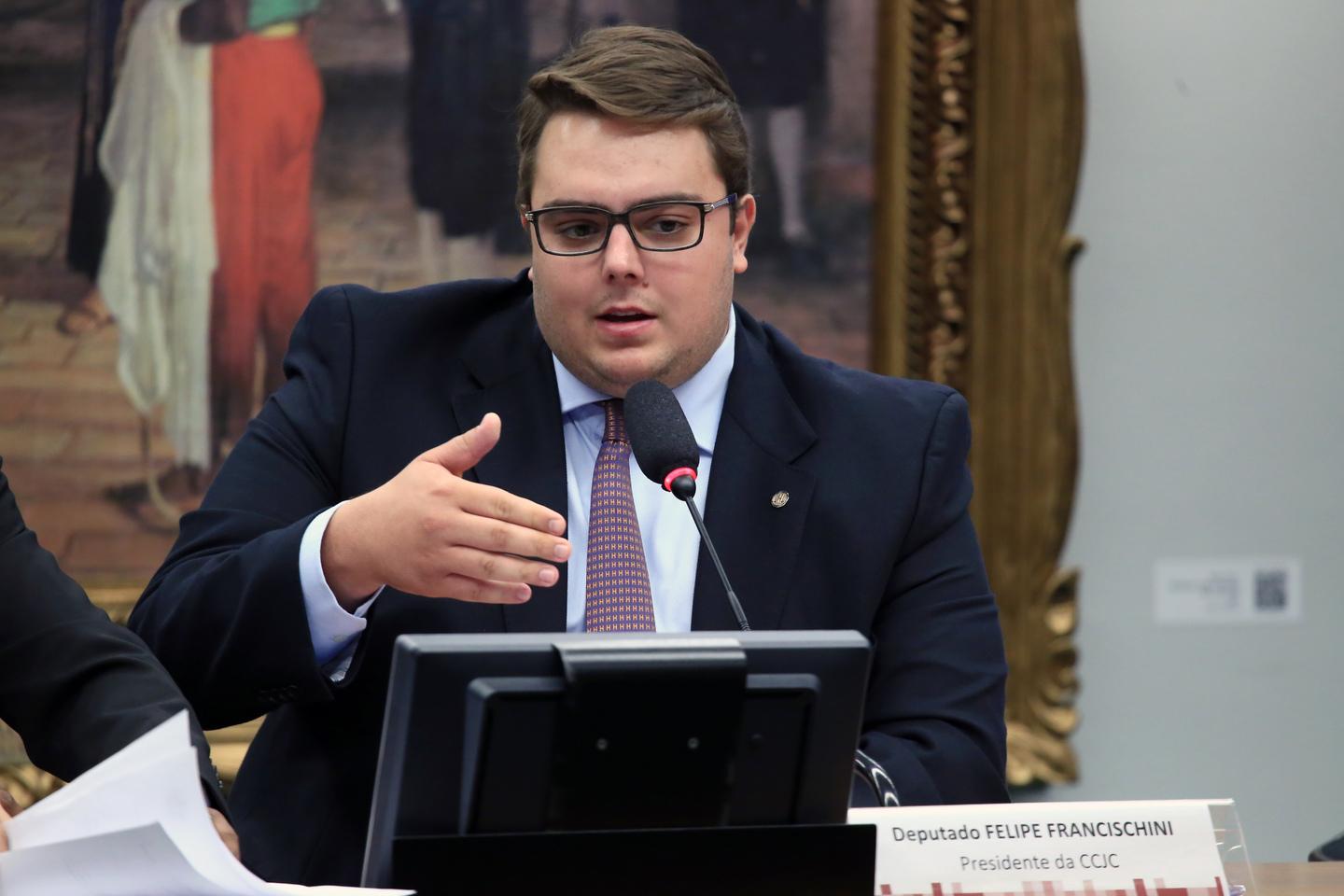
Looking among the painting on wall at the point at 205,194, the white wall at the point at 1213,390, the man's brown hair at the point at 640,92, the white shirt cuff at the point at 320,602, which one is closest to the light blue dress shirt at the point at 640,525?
the white shirt cuff at the point at 320,602

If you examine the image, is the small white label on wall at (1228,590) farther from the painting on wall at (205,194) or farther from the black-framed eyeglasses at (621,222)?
the black-framed eyeglasses at (621,222)

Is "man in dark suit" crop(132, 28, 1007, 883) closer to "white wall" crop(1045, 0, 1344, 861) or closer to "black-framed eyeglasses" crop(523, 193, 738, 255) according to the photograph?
"black-framed eyeglasses" crop(523, 193, 738, 255)

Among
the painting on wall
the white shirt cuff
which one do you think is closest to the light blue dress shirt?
the white shirt cuff

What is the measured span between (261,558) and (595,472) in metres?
0.44

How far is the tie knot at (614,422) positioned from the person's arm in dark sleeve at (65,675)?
0.63 m

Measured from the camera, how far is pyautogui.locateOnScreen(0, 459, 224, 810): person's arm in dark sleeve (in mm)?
1355

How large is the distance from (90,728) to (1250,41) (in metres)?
2.91

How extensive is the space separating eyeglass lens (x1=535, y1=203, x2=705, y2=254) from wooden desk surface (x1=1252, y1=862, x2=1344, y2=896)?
3.24ft

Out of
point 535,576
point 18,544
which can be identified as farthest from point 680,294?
point 18,544

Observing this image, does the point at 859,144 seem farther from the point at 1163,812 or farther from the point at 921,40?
the point at 1163,812

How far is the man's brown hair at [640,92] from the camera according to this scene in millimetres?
1718

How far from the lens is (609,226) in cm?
169

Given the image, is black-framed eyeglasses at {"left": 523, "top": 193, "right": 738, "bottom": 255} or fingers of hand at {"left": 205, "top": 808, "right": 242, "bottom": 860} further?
black-framed eyeglasses at {"left": 523, "top": 193, "right": 738, "bottom": 255}

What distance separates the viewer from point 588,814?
896 mm
